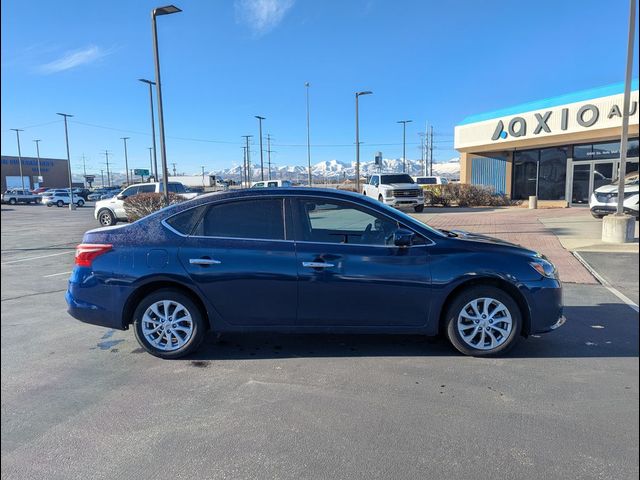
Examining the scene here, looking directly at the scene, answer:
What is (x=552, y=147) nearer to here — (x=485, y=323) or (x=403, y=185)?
(x=403, y=185)

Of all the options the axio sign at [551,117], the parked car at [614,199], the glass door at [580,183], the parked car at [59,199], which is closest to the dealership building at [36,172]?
the parked car at [59,199]

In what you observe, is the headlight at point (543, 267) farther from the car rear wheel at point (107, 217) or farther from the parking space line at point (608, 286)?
the car rear wheel at point (107, 217)

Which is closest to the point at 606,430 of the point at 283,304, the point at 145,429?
the point at 283,304

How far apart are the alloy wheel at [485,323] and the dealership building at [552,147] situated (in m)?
18.8

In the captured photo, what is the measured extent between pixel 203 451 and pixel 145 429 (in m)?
0.55

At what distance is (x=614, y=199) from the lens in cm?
1395

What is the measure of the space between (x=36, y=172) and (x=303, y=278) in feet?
301

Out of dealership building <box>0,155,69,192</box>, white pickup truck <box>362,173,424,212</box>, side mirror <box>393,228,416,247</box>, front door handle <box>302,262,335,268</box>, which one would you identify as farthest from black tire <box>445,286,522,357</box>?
dealership building <box>0,155,69,192</box>

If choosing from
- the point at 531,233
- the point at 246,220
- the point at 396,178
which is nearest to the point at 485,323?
the point at 246,220

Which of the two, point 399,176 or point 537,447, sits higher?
point 399,176

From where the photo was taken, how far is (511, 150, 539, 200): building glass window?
2497 cm

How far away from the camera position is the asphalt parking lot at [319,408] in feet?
9.06

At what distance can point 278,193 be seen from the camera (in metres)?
4.51

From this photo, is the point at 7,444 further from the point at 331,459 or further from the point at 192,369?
the point at 331,459
